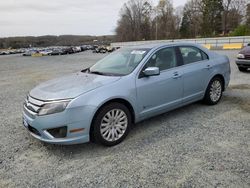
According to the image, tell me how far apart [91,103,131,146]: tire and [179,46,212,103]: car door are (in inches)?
57.9

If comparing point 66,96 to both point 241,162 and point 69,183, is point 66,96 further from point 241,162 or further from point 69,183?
point 241,162

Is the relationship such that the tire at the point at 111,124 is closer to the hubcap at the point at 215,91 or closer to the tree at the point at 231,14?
the hubcap at the point at 215,91

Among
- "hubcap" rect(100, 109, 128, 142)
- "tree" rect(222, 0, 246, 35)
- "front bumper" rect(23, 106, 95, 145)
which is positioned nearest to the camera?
"front bumper" rect(23, 106, 95, 145)

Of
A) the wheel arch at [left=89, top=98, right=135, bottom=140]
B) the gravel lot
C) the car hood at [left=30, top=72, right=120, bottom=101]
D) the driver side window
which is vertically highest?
the driver side window

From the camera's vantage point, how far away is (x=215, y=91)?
531cm

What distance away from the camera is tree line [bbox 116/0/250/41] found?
58.5 m

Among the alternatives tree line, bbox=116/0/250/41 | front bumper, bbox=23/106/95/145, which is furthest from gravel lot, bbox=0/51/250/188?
tree line, bbox=116/0/250/41

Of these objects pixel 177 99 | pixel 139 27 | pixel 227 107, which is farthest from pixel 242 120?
pixel 139 27

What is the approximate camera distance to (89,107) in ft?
10.8

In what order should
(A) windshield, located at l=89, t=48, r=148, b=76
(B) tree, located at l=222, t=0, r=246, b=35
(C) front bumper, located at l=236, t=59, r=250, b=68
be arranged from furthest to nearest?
(B) tree, located at l=222, t=0, r=246, b=35 → (C) front bumper, located at l=236, t=59, r=250, b=68 → (A) windshield, located at l=89, t=48, r=148, b=76

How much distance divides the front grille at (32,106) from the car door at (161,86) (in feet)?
4.92

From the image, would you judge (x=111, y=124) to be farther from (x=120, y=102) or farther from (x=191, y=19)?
(x=191, y=19)

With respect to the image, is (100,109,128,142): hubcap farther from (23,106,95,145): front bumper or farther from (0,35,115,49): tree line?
(0,35,115,49): tree line

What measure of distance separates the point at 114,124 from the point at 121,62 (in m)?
1.31
